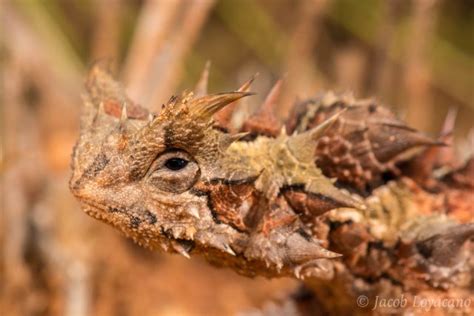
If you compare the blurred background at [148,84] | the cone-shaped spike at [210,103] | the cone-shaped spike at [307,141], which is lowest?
the blurred background at [148,84]

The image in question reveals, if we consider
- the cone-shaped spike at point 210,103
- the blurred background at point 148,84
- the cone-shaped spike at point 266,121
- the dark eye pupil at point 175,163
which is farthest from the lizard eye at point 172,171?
the blurred background at point 148,84

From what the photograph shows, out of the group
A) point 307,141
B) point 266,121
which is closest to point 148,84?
point 266,121

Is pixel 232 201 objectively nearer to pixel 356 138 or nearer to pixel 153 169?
pixel 153 169

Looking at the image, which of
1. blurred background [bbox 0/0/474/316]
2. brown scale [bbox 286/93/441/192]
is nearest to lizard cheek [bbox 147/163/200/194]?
brown scale [bbox 286/93/441/192]

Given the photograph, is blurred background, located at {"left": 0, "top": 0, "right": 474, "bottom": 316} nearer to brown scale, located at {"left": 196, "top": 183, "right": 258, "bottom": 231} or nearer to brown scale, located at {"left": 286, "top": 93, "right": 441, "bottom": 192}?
brown scale, located at {"left": 286, "top": 93, "right": 441, "bottom": 192}

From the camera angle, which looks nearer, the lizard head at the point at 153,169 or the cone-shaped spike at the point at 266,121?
the lizard head at the point at 153,169

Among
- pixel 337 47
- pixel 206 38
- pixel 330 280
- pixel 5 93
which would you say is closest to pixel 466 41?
pixel 337 47

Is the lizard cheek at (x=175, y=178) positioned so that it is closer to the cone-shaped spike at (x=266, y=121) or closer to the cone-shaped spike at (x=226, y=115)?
the cone-shaped spike at (x=226, y=115)
